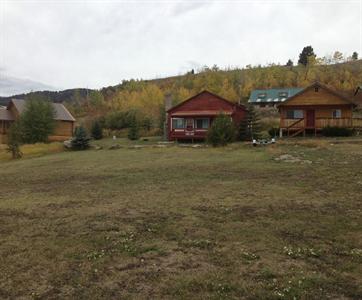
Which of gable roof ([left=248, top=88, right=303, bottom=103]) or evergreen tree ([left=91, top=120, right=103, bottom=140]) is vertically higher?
gable roof ([left=248, top=88, right=303, bottom=103])

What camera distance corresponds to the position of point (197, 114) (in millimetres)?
40812

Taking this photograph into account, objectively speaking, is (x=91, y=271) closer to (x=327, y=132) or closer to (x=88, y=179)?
(x=88, y=179)

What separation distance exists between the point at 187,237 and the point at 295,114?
31.1 m

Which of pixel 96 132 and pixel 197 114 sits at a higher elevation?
pixel 197 114

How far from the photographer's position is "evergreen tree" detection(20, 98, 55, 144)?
45.8m

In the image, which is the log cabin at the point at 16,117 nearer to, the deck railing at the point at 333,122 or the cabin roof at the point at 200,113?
the cabin roof at the point at 200,113

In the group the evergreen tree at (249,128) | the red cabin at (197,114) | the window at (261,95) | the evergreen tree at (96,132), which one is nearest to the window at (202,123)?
the red cabin at (197,114)

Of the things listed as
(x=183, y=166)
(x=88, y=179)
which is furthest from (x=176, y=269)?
(x=183, y=166)

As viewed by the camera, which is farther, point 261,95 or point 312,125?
point 261,95

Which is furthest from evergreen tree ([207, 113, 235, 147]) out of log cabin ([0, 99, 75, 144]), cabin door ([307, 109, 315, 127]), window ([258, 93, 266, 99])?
window ([258, 93, 266, 99])

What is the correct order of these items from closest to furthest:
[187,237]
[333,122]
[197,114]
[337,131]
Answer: [187,237]
[337,131]
[333,122]
[197,114]

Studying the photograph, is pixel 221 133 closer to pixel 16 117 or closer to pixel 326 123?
pixel 326 123

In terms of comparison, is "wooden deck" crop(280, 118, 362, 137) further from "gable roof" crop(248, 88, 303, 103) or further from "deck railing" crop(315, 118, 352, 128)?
"gable roof" crop(248, 88, 303, 103)

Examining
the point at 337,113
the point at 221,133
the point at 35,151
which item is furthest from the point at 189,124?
the point at 35,151
